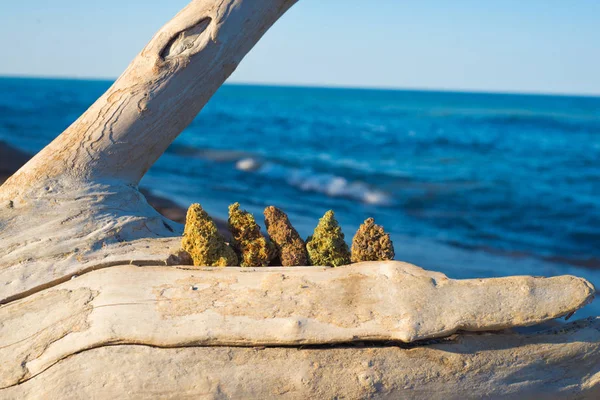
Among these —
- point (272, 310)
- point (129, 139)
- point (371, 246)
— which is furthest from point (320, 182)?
point (272, 310)

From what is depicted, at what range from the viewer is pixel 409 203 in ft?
63.9

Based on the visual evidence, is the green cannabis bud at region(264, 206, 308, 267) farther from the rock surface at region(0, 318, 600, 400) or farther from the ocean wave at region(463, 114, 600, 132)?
the ocean wave at region(463, 114, 600, 132)

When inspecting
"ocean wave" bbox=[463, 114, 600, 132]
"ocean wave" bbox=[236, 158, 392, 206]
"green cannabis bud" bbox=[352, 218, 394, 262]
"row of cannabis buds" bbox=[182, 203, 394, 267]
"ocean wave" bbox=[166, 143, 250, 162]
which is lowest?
"green cannabis bud" bbox=[352, 218, 394, 262]

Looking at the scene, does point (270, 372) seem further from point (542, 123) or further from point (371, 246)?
point (542, 123)

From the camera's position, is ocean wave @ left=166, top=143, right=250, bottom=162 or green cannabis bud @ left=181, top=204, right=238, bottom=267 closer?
green cannabis bud @ left=181, top=204, right=238, bottom=267

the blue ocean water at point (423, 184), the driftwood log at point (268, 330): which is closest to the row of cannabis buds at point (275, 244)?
the driftwood log at point (268, 330)

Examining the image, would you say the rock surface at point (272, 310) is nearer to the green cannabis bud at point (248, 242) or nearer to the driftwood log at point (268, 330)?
the driftwood log at point (268, 330)

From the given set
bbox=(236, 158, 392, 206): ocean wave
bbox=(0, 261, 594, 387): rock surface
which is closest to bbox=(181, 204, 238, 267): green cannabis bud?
bbox=(0, 261, 594, 387): rock surface

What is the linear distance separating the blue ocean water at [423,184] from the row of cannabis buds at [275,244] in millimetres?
6927

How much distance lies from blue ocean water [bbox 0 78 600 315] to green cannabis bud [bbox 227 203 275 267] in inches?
283

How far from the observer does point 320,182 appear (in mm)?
22406

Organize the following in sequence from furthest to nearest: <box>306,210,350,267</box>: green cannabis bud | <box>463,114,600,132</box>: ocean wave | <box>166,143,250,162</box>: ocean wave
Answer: <box>463,114,600,132</box>: ocean wave
<box>166,143,250,162</box>: ocean wave
<box>306,210,350,267</box>: green cannabis bud

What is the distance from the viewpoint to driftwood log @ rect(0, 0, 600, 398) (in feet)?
13.1

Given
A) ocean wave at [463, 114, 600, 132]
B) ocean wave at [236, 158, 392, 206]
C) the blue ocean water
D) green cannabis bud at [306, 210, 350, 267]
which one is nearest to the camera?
green cannabis bud at [306, 210, 350, 267]
